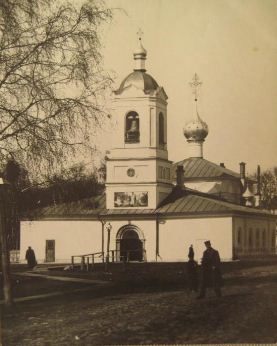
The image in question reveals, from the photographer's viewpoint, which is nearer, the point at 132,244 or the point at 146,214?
the point at 146,214

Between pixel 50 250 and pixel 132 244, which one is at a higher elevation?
pixel 132 244

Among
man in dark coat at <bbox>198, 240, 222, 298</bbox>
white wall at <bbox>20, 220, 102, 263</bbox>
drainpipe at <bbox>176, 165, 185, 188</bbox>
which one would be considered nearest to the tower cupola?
drainpipe at <bbox>176, 165, 185, 188</bbox>

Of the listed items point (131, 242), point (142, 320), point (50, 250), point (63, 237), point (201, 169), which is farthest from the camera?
point (201, 169)

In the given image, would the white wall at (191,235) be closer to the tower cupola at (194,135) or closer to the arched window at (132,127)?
the arched window at (132,127)

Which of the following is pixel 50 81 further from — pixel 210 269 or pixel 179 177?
pixel 179 177

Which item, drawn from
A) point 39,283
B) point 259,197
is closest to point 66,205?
point 39,283

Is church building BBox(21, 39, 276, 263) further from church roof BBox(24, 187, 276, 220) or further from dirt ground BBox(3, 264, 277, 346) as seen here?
dirt ground BBox(3, 264, 277, 346)

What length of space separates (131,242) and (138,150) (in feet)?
12.3

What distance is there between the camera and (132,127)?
29516 mm

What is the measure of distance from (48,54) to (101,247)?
60.6 ft

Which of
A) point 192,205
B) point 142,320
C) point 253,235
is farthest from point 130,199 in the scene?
point 142,320

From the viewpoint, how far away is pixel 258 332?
9.06 metres

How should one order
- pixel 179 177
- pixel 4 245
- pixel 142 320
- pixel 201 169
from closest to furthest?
pixel 142 320
pixel 4 245
pixel 179 177
pixel 201 169

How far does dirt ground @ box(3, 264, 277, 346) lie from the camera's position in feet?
29.2
